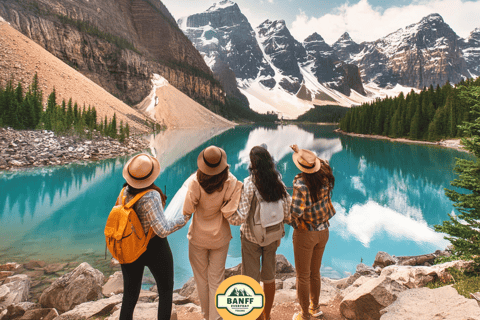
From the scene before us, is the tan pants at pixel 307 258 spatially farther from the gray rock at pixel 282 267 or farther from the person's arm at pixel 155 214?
the gray rock at pixel 282 267

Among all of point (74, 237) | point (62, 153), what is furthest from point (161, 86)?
point (74, 237)

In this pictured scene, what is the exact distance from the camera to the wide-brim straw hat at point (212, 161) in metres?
2.49

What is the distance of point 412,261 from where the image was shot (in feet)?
21.5

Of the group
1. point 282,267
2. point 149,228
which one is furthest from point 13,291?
point 282,267

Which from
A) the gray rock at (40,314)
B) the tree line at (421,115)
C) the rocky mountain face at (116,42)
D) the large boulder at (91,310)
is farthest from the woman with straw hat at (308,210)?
the rocky mountain face at (116,42)

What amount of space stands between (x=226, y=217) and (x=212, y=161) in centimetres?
59

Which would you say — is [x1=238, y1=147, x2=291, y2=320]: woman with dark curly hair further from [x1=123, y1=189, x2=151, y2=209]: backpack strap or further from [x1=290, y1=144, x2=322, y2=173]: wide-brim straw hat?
[x1=123, y1=189, x2=151, y2=209]: backpack strap

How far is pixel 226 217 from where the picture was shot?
2668mm

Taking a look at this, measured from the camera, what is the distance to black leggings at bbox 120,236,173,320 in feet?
8.06

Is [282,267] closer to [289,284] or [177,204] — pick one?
[289,284]

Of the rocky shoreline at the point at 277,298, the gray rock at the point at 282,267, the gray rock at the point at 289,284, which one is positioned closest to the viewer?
the rocky shoreline at the point at 277,298

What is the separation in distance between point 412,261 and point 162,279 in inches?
256

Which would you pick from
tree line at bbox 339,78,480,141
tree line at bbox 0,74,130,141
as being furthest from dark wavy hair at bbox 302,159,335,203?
tree line at bbox 339,78,480,141

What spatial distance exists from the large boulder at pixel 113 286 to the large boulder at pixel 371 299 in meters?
3.78
